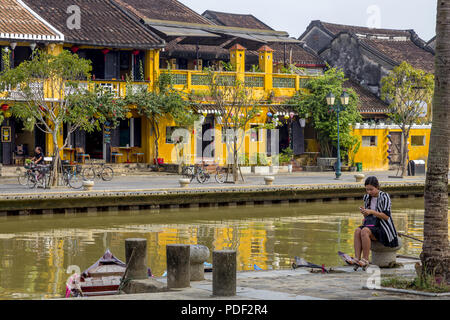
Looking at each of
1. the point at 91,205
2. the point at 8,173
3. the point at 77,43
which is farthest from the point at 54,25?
the point at 91,205

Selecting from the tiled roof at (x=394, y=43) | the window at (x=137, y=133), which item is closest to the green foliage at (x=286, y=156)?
the window at (x=137, y=133)

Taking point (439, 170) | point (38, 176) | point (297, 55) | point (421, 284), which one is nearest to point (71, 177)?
point (38, 176)

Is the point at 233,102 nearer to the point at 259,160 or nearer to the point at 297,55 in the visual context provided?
the point at 259,160

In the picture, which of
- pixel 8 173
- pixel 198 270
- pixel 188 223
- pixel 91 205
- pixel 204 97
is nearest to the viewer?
pixel 198 270

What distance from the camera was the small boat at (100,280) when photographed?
1299cm

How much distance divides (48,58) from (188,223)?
342 inches

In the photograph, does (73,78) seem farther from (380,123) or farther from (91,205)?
(380,123)

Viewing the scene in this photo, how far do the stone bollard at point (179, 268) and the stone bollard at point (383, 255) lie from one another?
11.8 ft

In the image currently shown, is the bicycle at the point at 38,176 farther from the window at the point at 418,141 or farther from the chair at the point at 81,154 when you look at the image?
the window at the point at 418,141

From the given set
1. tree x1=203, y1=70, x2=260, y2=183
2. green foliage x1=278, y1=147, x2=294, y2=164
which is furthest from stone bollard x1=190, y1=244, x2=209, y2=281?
green foliage x1=278, y1=147, x2=294, y2=164

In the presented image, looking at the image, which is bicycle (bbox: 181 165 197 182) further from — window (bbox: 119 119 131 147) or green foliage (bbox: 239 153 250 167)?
green foliage (bbox: 239 153 250 167)

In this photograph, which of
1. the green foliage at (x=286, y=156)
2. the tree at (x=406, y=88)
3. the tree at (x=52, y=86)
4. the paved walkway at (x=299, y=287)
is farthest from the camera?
the green foliage at (x=286, y=156)

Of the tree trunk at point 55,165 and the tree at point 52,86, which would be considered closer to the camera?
the tree trunk at point 55,165

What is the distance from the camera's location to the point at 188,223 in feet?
86.4
